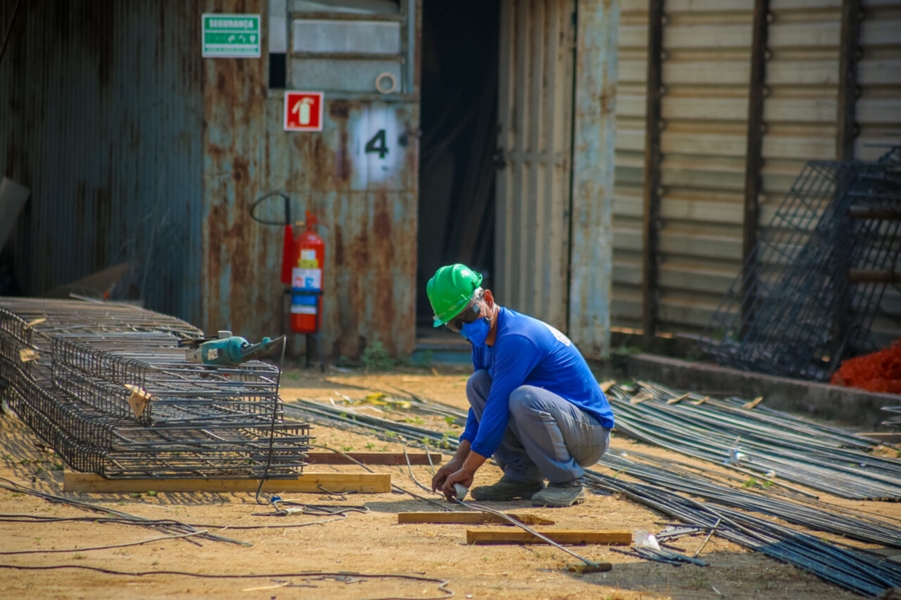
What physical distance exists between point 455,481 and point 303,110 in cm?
548

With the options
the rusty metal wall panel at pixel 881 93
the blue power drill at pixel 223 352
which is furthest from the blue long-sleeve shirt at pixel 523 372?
the rusty metal wall panel at pixel 881 93

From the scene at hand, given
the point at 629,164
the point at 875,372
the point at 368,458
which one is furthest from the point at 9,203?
the point at 875,372

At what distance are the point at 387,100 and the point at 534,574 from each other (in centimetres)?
644

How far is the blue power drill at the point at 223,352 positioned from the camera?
Answer: 19.1 feet

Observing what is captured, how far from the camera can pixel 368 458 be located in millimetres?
6965

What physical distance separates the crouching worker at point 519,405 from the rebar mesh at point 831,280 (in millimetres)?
4182

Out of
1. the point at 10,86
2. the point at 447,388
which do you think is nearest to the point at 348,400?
the point at 447,388

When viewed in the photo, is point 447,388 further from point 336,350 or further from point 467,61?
point 467,61

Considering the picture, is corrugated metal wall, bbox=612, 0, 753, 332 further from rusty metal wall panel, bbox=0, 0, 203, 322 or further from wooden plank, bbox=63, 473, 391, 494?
wooden plank, bbox=63, 473, 391, 494

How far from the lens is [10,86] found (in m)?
13.4

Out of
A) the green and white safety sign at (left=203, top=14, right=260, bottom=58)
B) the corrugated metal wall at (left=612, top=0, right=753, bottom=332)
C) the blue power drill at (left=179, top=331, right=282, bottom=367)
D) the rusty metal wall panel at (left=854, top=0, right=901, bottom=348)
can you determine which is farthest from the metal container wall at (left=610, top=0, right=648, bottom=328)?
the blue power drill at (left=179, top=331, right=282, bottom=367)

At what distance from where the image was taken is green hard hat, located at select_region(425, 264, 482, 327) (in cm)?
559

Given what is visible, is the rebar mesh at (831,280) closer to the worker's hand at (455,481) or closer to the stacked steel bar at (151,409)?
the worker's hand at (455,481)

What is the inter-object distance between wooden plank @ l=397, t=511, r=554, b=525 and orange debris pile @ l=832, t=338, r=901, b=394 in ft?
14.3
